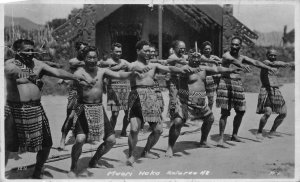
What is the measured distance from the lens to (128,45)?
663 centimetres

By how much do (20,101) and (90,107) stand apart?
951mm

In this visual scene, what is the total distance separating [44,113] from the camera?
6.16m

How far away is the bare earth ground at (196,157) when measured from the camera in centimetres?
643

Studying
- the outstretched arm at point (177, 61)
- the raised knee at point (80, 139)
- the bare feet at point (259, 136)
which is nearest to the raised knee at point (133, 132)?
the raised knee at point (80, 139)

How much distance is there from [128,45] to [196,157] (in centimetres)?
199

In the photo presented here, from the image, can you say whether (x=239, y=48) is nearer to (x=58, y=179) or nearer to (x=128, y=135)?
(x=128, y=135)

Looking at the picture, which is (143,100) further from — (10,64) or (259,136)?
(259,136)

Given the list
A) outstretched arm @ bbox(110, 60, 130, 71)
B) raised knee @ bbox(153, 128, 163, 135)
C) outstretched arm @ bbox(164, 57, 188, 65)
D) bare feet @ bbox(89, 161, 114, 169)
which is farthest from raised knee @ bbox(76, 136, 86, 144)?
outstretched arm @ bbox(164, 57, 188, 65)

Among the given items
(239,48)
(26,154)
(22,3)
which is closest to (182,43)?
(239,48)

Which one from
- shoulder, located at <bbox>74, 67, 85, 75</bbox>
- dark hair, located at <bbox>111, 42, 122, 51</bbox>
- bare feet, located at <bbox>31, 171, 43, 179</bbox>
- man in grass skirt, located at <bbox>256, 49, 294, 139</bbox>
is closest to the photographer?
shoulder, located at <bbox>74, 67, 85, 75</bbox>

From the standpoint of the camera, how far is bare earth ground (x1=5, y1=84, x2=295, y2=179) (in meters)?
6.43

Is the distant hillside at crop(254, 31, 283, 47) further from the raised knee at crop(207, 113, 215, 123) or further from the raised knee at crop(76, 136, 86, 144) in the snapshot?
the raised knee at crop(76, 136, 86, 144)

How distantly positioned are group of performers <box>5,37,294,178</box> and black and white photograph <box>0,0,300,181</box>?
→ 16 mm

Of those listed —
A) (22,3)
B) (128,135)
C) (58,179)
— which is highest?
(22,3)
